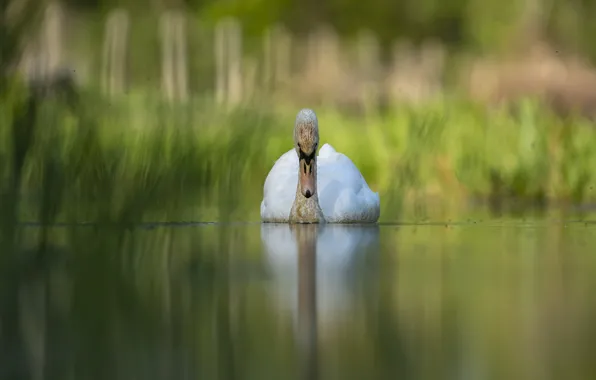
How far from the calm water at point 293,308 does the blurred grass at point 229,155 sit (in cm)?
33

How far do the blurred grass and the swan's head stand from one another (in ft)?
1.21

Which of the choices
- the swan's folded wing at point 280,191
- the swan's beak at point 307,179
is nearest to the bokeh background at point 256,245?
the swan's beak at point 307,179

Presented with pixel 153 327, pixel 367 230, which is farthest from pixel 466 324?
pixel 367 230

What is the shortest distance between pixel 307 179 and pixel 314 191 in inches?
4.6

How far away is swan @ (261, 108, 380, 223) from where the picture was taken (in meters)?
12.0

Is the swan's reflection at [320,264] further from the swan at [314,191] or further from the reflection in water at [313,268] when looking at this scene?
the swan at [314,191]

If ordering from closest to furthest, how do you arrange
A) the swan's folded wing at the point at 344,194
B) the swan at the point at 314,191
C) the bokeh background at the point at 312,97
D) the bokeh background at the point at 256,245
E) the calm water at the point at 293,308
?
the calm water at the point at 293,308, the bokeh background at the point at 256,245, the bokeh background at the point at 312,97, the swan's folded wing at the point at 344,194, the swan at the point at 314,191

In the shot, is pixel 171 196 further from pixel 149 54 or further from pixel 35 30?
pixel 149 54

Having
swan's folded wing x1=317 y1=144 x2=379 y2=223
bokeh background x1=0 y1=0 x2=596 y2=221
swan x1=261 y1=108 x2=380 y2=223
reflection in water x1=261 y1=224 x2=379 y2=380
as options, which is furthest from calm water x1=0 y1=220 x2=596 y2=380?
swan x1=261 y1=108 x2=380 y2=223

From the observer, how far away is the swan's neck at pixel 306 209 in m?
12.0

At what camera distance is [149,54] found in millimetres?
28125

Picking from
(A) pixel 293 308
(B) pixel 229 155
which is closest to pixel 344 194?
(B) pixel 229 155

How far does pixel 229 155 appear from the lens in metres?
10.7

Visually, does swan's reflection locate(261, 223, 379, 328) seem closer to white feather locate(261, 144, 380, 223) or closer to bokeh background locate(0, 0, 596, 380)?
bokeh background locate(0, 0, 596, 380)
